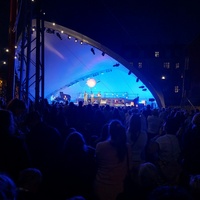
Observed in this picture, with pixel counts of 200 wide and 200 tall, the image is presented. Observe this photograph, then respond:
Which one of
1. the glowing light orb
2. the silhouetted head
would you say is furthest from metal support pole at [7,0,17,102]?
the glowing light orb

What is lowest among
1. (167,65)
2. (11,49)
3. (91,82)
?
(11,49)

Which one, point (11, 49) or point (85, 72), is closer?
point (11, 49)

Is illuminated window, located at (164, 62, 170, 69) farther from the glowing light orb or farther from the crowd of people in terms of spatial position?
the crowd of people

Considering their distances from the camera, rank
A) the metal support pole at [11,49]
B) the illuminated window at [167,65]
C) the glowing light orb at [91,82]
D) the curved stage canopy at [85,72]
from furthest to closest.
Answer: the glowing light orb at [91,82] < the illuminated window at [167,65] < the curved stage canopy at [85,72] < the metal support pole at [11,49]

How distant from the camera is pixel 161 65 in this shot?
151ft

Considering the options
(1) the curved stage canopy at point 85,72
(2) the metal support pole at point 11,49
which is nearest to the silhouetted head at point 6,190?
(2) the metal support pole at point 11,49

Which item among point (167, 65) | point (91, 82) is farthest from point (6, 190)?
point (91, 82)

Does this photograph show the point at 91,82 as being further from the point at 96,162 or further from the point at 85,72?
the point at 96,162

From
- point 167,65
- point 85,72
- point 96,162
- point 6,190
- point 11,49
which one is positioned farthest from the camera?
point 85,72

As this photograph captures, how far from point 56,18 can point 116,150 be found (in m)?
32.0

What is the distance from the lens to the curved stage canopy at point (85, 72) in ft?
123

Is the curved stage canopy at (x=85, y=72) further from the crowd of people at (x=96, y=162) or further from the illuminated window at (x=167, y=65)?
the crowd of people at (x=96, y=162)

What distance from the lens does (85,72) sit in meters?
50.8

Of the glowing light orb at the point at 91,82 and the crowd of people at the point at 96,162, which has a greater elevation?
the glowing light orb at the point at 91,82
